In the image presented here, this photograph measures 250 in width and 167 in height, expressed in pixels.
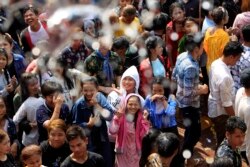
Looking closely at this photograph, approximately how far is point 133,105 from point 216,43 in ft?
4.99

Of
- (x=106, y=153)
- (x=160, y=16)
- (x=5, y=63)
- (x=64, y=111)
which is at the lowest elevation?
(x=106, y=153)

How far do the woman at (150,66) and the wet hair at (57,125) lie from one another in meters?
1.28

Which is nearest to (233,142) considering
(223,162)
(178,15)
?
(223,162)

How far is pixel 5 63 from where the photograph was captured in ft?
17.5

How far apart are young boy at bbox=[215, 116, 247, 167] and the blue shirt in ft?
3.00

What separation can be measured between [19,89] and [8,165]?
1002mm

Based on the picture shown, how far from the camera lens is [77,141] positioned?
4.24m

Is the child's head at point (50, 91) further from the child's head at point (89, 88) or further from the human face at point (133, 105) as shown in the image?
the human face at point (133, 105)

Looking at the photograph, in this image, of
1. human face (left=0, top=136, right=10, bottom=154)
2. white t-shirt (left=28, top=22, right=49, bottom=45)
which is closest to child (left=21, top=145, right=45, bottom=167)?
human face (left=0, top=136, right=10, bottom=154)

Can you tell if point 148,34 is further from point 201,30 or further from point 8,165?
point 8,165

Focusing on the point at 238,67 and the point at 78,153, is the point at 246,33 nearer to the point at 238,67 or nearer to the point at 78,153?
the point at 238,67

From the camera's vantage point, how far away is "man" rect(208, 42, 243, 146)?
519 cm

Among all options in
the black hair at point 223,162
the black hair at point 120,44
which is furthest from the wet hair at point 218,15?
the black hair at point 223,162

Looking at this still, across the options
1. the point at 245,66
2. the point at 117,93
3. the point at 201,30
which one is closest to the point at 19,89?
the point at 117,93
